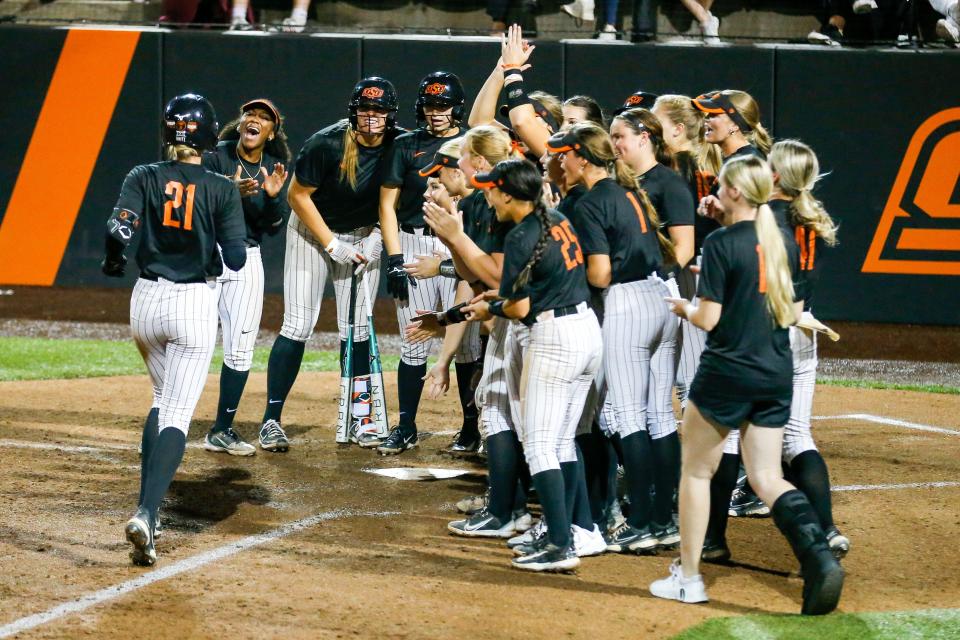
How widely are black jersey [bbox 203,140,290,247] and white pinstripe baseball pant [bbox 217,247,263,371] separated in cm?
18

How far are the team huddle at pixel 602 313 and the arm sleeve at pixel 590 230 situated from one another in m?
0.01

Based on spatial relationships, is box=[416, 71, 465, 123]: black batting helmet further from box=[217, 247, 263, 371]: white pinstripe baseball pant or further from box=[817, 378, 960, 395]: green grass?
box=[817, 378, 960, 395]: green grass

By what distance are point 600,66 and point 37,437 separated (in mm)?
7111

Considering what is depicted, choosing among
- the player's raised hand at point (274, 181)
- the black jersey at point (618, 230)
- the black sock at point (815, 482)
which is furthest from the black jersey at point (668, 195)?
the player's raised hand at point (274, 181)

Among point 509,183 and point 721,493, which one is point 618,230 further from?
point 721,493

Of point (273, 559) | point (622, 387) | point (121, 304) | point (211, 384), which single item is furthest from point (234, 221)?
point (121, 304)

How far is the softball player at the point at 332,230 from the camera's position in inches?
282

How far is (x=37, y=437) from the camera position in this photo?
7.54 meters

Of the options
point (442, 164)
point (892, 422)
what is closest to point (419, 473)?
point (442, 164)

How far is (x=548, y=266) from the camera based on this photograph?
482cm

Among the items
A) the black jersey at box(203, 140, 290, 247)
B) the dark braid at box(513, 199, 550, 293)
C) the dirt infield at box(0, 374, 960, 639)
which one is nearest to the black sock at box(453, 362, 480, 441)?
the dirt infield at box(0, 374, 960, 639)

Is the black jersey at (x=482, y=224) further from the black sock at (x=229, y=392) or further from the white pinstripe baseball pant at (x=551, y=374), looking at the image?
the black sock at (x=229, y=392)

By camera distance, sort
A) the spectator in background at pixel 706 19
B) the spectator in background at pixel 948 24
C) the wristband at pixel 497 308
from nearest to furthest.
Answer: the wristband at pixel 497 308
the spectator in background at pixel 948 24
the spectator in background at pixel 706 19

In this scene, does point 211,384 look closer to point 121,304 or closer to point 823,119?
point 121,304
